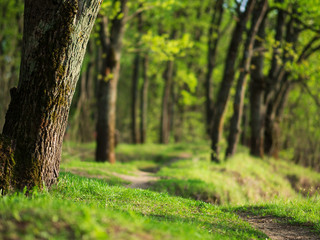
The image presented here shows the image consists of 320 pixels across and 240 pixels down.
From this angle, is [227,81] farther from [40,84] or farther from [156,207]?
[40,84]

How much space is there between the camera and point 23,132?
531 centimetres

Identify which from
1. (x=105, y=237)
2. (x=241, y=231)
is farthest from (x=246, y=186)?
(x=105, y=237)

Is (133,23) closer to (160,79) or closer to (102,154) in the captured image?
(160,79)

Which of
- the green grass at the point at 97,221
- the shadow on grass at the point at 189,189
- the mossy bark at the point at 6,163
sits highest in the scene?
the mossy bark at the point at 6,163

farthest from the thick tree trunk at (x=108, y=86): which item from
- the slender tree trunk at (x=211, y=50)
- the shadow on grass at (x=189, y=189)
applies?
the slender tree trunk at (x=211, y=50)

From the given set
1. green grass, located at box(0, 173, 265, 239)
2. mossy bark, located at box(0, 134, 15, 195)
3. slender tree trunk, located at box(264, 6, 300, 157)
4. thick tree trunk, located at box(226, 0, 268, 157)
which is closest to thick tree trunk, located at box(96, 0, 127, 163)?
thick tree trunk, located at box(226, 0, 268, 157)

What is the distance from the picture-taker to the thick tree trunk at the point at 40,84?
5.30m

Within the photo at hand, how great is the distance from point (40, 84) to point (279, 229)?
4861 millimetres

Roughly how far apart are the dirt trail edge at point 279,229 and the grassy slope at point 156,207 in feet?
0.79

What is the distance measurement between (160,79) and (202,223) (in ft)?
88.6

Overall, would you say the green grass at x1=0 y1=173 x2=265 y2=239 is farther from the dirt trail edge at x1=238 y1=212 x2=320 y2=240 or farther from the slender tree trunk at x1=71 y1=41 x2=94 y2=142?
the slender tree trunk at x1=71 y1=41 x2=94 y2=142

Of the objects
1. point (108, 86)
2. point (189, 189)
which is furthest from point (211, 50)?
point (189, 189)

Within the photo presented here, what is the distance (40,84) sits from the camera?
17.4ft

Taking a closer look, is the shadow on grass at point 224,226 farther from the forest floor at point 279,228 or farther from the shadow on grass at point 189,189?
the shadow on grass at point 189,189
